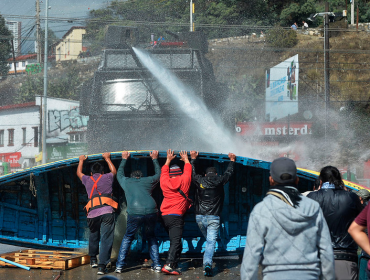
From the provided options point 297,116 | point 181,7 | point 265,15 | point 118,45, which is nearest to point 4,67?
point 181,7

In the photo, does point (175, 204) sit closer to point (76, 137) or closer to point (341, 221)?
point (341, 221)


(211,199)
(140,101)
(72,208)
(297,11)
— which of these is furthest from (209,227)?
(297,11)

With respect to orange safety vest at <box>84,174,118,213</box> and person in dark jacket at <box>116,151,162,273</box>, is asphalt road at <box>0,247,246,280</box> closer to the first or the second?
person in dark jacket at <box>116,151,162,273</box>

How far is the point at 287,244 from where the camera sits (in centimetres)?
259

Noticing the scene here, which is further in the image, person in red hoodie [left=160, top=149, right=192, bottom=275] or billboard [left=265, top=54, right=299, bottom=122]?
billboard [left=265, top=54, right=299, bottom=122]

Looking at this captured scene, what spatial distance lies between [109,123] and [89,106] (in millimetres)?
501

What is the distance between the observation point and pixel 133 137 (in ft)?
29.5

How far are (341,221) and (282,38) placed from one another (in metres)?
43.6

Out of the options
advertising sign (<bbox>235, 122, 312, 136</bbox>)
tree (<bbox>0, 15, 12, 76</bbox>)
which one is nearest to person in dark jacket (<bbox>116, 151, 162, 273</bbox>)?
advertising sign (<bbox>235, 122, 312, 136</bbox>)

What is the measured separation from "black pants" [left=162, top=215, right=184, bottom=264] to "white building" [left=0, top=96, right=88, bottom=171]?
31584mm

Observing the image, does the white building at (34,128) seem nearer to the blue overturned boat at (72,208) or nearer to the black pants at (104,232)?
the blue overturned boat at (72,208)

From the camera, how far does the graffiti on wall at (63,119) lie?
1491 inches

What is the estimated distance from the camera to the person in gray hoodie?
258 cm

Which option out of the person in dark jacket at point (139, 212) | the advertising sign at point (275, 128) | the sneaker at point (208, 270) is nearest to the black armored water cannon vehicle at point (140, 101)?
the person in dark jacket at point (139, 212)
